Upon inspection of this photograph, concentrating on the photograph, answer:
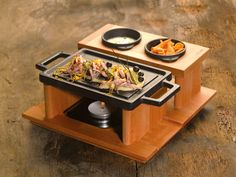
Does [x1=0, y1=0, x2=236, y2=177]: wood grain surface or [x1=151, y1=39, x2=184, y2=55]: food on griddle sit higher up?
[x1=151, y1=39, x2=184, y2=55]: food on griddle

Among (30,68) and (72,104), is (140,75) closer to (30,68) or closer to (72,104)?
(72,104)

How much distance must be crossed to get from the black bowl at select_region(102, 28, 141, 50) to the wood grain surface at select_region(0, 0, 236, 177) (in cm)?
38

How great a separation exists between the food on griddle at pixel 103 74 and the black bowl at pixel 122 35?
0.19 m

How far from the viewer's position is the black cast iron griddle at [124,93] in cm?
208

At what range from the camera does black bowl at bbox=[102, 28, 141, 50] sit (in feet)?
8.07

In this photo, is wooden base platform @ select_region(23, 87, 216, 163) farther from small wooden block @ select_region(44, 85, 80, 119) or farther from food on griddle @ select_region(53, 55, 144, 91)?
food on griddle @ select_region(53, 55, 144, 91)

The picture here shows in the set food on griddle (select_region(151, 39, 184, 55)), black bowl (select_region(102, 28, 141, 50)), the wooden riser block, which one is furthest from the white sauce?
the wooden riser block

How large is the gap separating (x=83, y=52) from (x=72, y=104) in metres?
0.22

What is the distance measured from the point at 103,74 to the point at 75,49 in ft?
2.69

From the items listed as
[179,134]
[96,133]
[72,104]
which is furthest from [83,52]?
[179,134]

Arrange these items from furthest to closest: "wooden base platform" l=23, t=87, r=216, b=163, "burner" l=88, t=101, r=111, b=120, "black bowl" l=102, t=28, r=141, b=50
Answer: "black bowl" l=102, t=28, r=141, b=50 → "burner" l=88, t=101, r=111, b=120 → "wooden base platform" l=23, t=87, r=216, b=163

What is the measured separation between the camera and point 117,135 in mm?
2248

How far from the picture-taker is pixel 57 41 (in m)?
3.07

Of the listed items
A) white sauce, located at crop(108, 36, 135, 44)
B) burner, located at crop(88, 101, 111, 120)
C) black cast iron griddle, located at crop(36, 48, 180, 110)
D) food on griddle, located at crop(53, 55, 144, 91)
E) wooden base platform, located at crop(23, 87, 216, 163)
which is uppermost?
food on griddle, located at crop(53, 55, 144, 91)
